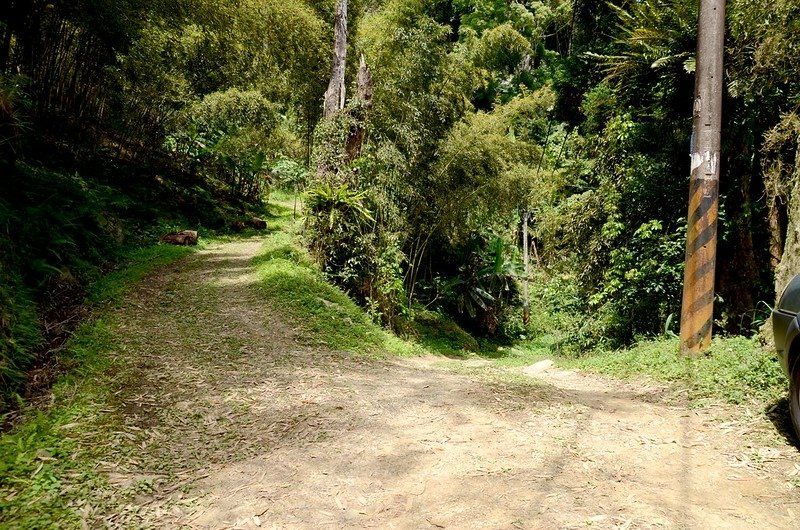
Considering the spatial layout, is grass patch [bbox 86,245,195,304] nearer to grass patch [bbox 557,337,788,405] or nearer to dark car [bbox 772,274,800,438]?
grass patch [bbox 557,337,788,405]

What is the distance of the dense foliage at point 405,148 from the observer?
5684 mm

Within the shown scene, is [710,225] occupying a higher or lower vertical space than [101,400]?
higher

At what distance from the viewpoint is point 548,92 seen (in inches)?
556

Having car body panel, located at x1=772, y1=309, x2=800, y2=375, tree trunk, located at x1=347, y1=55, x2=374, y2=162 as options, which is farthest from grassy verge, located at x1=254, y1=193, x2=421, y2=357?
car body panel, located at x1=772, y1=309, x2=800, y2=375

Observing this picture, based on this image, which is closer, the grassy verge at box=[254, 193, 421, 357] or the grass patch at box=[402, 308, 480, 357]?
the grassy verge at box=[254, 193, 421, 357]

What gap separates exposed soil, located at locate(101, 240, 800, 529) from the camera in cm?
238

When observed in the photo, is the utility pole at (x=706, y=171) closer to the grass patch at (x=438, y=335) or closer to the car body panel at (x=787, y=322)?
the car body panel at (x=787, y=322)

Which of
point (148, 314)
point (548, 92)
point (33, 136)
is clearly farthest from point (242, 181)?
point (148, 314)

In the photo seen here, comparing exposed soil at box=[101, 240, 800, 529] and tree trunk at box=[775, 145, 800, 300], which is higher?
tree trunk at box=[775, 145, 800, 300]

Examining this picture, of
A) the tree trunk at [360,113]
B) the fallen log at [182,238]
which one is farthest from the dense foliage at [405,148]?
the fallen log at [182,238]

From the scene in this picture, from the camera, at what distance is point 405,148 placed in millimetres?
8500

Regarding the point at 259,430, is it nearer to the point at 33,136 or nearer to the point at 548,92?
the point at 33,136

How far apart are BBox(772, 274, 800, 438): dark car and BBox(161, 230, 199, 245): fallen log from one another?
420 inches

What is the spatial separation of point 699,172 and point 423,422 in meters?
3.81
